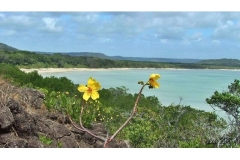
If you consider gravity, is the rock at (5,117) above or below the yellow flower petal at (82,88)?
below

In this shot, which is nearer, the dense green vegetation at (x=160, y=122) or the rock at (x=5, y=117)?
the rock at (x=5, y=117)

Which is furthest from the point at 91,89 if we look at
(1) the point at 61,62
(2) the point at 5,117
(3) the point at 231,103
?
(1) the point at 61,62

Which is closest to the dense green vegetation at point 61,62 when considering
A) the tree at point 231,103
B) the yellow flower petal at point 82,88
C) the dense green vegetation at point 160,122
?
the dense green vegetation at point 160,122

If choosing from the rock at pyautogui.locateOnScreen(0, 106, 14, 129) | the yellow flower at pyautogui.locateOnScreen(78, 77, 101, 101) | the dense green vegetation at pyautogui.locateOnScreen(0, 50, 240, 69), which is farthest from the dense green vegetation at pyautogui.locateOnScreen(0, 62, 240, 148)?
the dense green vegetation at pyautogui.locateOnScreen(0, 50, 240, 69)

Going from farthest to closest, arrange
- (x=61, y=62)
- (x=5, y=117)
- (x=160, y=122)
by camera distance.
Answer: (x=61, y=62) → (x=160, y=122) → (x=5, y=117)

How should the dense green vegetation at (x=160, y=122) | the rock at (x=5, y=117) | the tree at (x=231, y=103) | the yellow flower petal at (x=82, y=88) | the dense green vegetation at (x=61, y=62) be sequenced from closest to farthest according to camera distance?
the yellow flower petal at (x=82, y=88) < the rock at (x=5, y=117) < the dense green vegetation at (x=160, y=122) < the tree at (x=231, y=103) < the dense green vegetation at (x=61, y=62)

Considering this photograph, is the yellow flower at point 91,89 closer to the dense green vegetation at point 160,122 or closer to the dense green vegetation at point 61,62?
the dense green vegetation at point 160,122

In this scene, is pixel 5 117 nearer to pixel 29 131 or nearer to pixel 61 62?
pixel 29 131

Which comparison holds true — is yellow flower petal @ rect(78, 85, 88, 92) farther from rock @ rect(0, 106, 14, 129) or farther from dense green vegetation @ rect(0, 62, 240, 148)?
dense green vegetation @ rect(0, 62, 240, 148)
